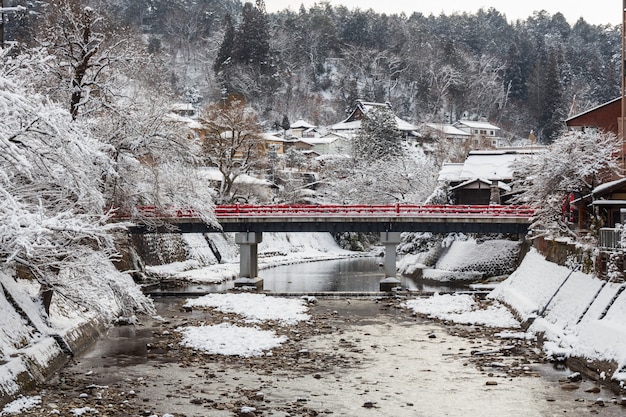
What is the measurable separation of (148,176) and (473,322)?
682 inches

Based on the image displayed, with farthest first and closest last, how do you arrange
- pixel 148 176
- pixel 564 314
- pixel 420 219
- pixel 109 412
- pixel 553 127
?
1. pixel 553 127
2. pixel 420 219
3. pixel 148 176
4. pixel 564 314
5. pixel 109 412

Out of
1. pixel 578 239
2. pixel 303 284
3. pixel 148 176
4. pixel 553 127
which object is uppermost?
pixel 553 127

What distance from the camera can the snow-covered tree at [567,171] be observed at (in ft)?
120

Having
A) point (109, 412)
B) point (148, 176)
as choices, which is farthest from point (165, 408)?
point (148, 176)

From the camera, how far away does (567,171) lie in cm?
3666

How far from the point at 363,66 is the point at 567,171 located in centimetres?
9643

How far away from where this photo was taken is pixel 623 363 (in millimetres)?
18797

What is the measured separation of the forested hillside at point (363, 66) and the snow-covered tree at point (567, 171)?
244 feet

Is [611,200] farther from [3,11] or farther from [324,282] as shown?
[3,11]

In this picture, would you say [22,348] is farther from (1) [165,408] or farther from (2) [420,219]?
(2) [420,219]

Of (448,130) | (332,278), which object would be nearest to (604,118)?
(332,278)

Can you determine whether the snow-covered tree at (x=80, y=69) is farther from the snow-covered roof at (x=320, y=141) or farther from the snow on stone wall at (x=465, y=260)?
the snow-covered roof at (x=320, y=141)

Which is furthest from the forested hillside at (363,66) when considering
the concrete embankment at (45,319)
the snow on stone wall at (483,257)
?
the concrete embankment at (45,319)

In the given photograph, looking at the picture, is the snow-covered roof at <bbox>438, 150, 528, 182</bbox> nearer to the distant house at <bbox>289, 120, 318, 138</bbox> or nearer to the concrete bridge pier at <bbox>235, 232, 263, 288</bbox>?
the concrete bridge pier at <bbox>235, 232, 263, 288</bbox>
